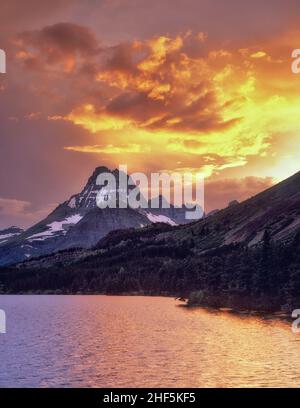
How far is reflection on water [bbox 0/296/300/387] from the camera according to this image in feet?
232

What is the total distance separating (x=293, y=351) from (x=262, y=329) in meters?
31.4

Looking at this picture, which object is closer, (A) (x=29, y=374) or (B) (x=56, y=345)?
(A) (x=29, y=374)

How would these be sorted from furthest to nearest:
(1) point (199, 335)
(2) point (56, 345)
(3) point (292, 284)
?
(3) point (292, 284), (1) point (199, 335), (2) point (56, 345)

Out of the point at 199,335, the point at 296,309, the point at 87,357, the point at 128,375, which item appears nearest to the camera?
the point at 128,375

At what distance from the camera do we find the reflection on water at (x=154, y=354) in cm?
7062

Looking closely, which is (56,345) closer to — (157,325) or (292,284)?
(157,325)

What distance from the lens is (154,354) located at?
299 ft
